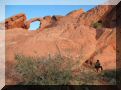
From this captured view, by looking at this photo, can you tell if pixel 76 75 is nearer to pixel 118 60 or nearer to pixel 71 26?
pixel 118 60

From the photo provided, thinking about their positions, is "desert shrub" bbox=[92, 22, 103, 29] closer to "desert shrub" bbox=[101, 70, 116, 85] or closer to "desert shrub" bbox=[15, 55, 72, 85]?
"desert shrub" bbox=[101, 70, 116, 85]

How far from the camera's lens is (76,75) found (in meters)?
12.8

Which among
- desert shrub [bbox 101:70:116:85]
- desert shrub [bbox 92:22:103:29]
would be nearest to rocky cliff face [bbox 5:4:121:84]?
desert shrub [bbox 101:70:116:85]

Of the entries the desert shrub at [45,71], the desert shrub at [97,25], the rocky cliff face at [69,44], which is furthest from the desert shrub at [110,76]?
the desert shrub at [97,25]

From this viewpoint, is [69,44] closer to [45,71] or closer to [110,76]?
[110,76]

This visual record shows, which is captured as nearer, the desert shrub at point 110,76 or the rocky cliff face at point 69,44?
the desert shrub at point 110,76

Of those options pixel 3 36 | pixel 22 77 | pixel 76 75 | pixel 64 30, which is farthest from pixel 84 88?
pixel 3 36

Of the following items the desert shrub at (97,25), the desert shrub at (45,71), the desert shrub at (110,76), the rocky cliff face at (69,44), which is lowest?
the desert shrub at (110,76)

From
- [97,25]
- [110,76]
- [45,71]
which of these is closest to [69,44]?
[110,76]

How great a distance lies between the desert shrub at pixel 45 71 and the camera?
1148 cm

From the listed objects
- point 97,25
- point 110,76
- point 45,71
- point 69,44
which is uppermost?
point 97,25

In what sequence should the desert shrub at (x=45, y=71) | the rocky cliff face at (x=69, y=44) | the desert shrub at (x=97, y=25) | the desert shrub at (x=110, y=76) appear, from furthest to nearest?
1. the desert shrub at (x=97, y=25)
2. the rocky cliff face at (x=69, y=44)
3. the desert shrub at (x=110, y=76)
4. the desert shrub at (x=45, y=71)

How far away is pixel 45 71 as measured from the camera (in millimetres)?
11648

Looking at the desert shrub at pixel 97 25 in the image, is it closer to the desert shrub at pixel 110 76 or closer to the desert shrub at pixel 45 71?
the desert shrub at pixel 110 76
